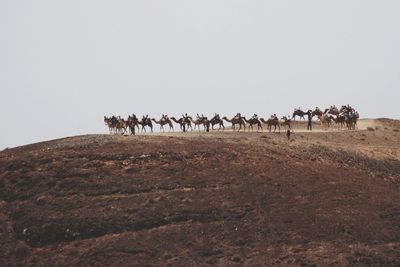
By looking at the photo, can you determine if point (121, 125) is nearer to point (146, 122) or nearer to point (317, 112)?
point (146, 122)

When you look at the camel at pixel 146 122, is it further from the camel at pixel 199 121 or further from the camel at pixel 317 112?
the camel at pixel 317 112

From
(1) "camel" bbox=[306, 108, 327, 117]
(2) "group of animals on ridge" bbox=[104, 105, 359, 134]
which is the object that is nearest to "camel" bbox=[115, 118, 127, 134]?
(2) "group of animals on ridge" bbox=[104, 105, 359, 134]

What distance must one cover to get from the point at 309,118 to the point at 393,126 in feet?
40.9

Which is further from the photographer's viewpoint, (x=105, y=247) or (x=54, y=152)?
(x=54, y=152)

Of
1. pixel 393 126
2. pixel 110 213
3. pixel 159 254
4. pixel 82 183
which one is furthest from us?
pixel 393 126

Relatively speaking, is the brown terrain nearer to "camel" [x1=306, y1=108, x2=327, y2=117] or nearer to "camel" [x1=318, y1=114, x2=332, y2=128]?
"camel" [x1=318, y1=114, x2=332, y2=128]

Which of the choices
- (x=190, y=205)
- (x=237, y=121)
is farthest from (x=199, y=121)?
(x=190, y=205)

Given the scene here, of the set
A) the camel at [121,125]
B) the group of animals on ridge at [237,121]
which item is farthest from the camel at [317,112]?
the camel at [121,125]

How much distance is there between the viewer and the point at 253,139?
47.2 meters

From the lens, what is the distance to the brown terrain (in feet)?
95.8

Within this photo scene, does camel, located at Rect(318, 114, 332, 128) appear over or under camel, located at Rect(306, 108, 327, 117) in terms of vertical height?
under

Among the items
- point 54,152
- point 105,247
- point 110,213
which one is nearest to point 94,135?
point 54,152

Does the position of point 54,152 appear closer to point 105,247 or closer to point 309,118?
point 105,247

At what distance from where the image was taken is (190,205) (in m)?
33.3
